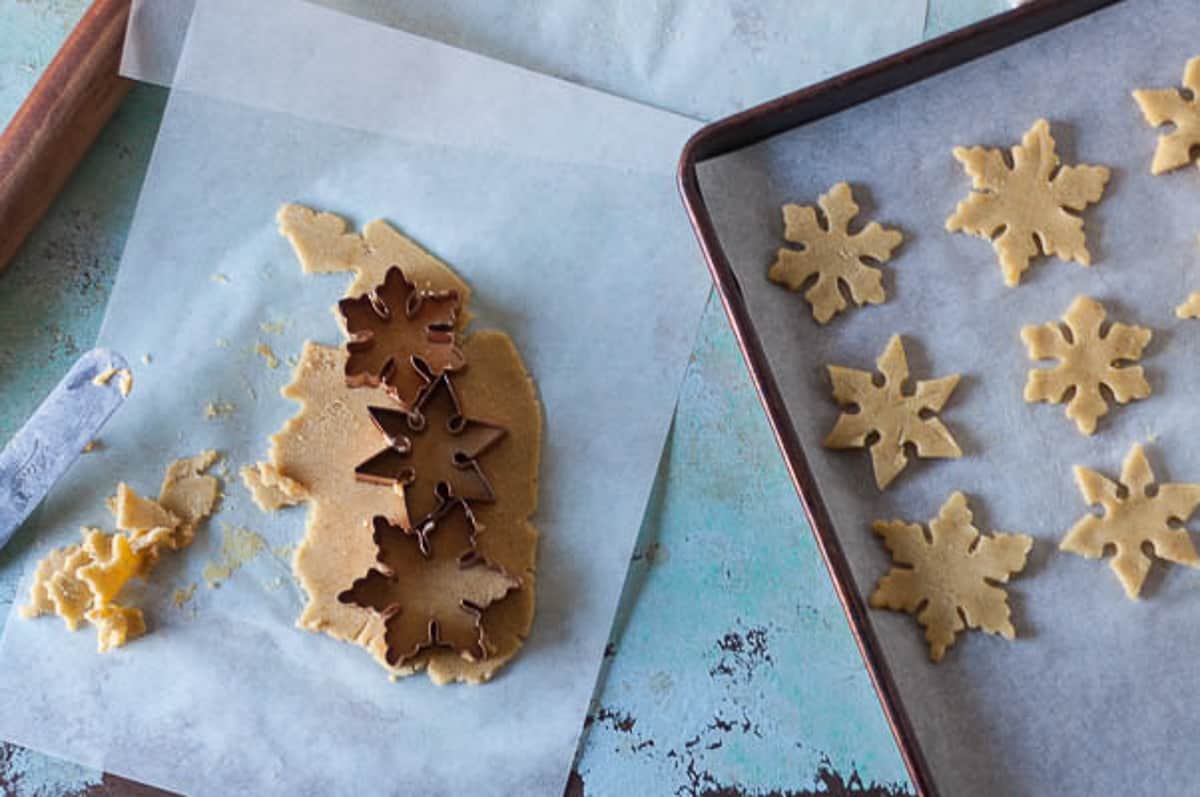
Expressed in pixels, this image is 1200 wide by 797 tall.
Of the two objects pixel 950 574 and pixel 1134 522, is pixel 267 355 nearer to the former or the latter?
pixel 950 574

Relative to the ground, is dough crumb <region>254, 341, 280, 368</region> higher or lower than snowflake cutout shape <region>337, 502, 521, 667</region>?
higher

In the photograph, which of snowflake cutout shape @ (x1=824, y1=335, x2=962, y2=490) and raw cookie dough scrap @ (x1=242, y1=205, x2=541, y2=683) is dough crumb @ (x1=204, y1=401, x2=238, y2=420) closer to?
raw cookie dough scrap @ (x1=242, y1=205, x2=541, y2=683)

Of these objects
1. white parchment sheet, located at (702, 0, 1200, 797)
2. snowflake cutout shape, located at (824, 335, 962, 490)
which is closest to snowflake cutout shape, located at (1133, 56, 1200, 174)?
white parchment sheet, located at (702, 0, 1200, 797)

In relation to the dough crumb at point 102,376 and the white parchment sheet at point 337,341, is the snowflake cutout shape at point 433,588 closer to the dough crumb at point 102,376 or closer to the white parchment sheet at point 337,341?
the white parchment sheet at point 337,341

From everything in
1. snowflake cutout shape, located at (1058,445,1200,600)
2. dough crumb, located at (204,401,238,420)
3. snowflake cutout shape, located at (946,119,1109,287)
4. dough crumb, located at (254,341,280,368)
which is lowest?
dough crumb, located at (204,401,238,420)

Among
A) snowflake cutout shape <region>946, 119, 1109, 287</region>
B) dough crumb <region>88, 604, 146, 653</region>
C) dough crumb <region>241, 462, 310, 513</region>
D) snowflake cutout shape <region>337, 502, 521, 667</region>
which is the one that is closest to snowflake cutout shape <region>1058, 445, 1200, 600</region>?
snowflake cutout shape <region>946, 119, 1109, 287</region>

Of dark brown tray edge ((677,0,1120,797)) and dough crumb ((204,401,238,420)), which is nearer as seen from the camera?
dark brown tray edge ((677,0,1120,797))

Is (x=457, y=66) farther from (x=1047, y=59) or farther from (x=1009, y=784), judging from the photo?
(x=1009, y=784)
